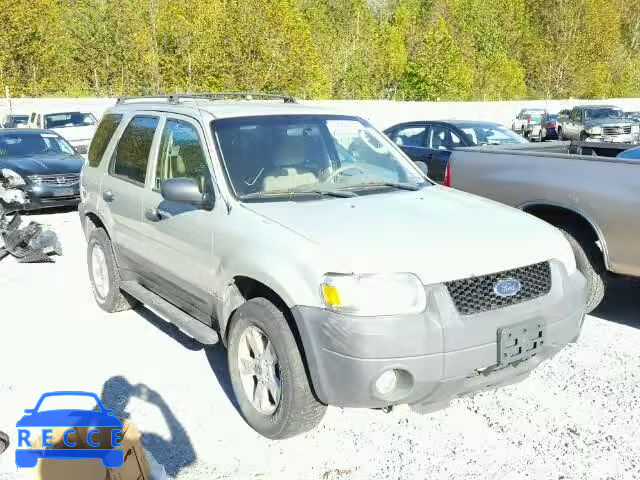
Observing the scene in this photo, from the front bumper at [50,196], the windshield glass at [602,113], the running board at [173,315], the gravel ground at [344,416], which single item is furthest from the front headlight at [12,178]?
the windshield glass at [602,113]

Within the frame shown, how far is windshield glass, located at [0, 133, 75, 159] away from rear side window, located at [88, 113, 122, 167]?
6.64 meters

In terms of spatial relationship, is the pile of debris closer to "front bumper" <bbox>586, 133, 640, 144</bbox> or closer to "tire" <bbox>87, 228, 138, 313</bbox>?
"tire" <bbox>87, 228, 138, 313</bbox>

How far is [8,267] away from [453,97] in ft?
152

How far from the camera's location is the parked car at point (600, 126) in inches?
883

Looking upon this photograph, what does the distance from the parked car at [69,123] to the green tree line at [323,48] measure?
19.6m

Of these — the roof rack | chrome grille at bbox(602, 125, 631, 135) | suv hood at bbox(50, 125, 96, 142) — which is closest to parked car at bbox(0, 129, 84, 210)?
the roof rack

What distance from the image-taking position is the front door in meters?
3.94

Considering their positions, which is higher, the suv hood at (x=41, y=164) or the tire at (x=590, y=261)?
the suv hood at (x=41, y=164)

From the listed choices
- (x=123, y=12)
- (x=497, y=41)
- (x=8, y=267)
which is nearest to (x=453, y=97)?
(x=497, y=41)

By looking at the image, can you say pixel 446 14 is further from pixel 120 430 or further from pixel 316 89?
pixel 120 430

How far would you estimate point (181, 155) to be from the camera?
4398mm

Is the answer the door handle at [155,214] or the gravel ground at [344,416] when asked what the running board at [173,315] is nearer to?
the gravel ground at [344,416]

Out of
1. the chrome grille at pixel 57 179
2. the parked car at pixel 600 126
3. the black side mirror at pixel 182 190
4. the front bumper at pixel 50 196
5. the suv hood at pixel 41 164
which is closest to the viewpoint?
the black side mirror at pixel 182 190

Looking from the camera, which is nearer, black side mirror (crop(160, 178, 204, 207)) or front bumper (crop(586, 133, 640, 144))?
black side mirror (crop(160, 178, 204, 207))
